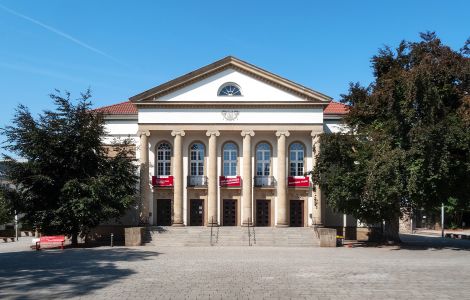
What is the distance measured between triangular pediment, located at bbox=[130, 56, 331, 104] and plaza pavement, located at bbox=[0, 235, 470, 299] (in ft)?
53.7

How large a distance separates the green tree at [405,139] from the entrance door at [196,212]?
11.5 m

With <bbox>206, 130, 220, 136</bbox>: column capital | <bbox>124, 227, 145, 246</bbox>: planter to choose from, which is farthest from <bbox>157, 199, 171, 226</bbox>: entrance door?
<bbox>124, 227, 145, 246</bbox>: planter

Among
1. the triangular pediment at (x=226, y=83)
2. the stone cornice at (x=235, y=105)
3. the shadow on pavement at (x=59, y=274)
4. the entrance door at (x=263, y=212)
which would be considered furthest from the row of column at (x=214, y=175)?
the shadow on pavement at (x=59, y=274)

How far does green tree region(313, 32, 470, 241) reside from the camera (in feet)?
86.8

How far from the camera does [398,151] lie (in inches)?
1065

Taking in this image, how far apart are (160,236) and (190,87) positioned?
11.1 metres

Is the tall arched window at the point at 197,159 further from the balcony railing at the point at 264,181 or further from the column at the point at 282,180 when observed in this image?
the column at the point at 282,180

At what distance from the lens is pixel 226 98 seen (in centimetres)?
3784

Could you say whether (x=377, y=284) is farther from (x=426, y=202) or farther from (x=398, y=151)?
(x=426, y=202)

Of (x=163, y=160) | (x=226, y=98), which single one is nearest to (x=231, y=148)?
(x=226, y=98)

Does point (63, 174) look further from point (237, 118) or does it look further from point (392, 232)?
point (392, 232)

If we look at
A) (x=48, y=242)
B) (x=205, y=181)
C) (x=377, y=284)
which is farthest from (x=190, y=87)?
(x=377, y=284)

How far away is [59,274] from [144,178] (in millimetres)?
20459

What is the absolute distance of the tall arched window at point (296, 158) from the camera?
3928cm
